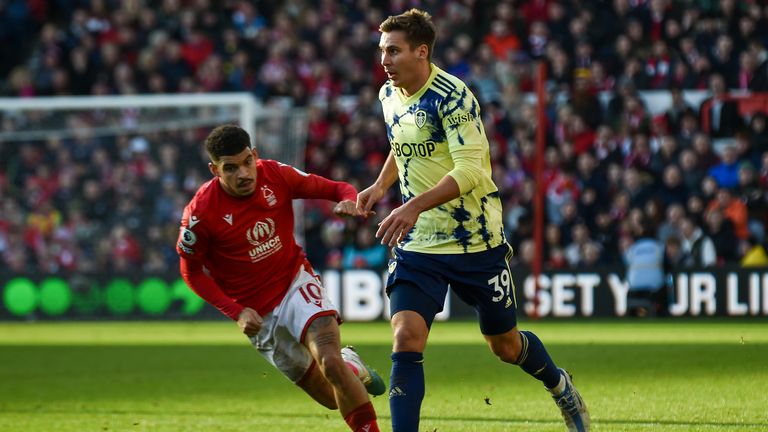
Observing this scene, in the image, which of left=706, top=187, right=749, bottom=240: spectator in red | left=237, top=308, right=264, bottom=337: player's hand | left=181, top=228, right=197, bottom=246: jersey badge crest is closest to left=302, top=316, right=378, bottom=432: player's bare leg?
left=237, top=308, right=264, bottom=337: player's hand

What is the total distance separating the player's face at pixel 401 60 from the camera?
252 inches

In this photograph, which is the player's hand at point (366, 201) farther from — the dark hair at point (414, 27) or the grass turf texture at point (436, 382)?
the grass turf texture at point (436, 382)

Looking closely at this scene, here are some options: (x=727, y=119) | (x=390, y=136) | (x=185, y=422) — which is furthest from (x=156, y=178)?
(x=390, y=136)

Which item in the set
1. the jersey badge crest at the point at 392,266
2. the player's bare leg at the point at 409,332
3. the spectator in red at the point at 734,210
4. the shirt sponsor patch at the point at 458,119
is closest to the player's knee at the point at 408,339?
the player's bare leg at the point at 409,332

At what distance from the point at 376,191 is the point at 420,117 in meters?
0.51

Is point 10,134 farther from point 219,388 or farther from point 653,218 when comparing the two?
point 219,388

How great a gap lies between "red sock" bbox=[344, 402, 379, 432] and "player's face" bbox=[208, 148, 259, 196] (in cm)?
136

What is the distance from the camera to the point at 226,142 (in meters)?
6.81

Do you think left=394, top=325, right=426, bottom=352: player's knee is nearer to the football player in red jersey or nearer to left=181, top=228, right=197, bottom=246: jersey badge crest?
the football player in red jersey

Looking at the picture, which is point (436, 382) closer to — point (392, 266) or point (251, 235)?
point (251, 235)

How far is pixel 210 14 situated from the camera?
23.4 meters

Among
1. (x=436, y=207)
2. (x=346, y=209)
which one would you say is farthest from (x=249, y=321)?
(x=436, y=207)

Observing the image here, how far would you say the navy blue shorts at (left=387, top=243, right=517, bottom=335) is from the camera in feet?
20.7

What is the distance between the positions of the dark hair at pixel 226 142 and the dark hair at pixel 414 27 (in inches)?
38.9
